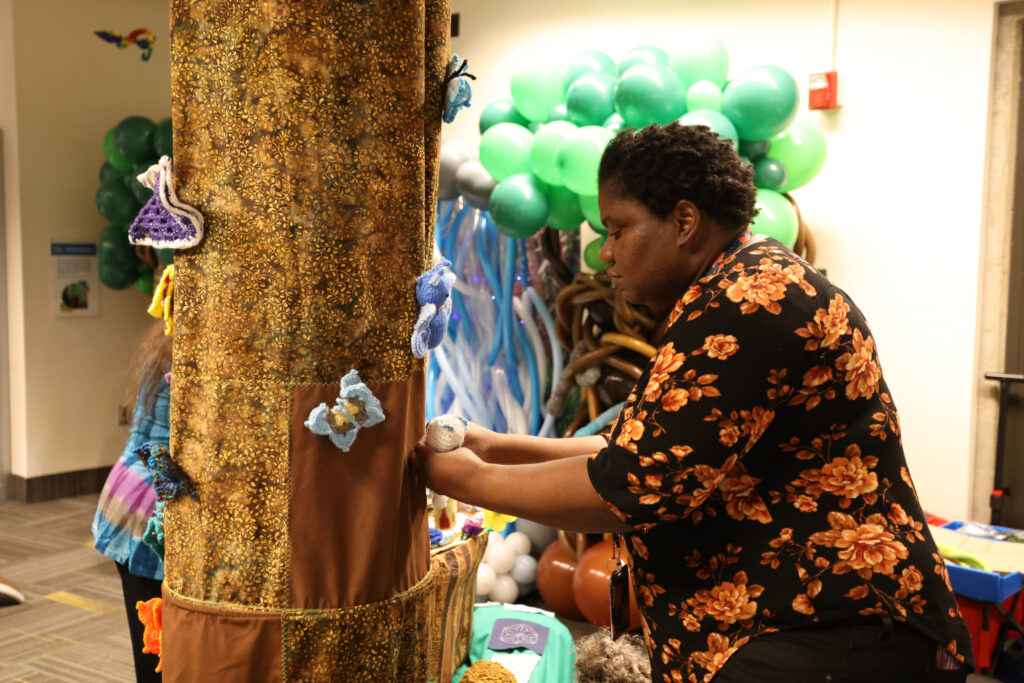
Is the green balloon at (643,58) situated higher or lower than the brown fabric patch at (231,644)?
higher

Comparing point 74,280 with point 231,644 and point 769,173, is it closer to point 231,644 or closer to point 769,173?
point 769,173

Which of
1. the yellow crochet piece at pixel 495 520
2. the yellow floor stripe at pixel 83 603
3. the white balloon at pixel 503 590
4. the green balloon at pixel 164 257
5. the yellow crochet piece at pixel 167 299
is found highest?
the green balloon at pixel 164 257

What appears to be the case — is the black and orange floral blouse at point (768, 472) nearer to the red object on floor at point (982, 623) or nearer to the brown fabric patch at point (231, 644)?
the brown fabric patch at point (231, 644)

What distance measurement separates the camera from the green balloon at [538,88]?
3.61 metres

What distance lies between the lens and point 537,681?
255 centimetres

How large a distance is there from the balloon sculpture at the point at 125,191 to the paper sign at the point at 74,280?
0.37 ft

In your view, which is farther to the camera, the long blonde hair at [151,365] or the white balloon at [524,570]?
the white balloon at [524,570]

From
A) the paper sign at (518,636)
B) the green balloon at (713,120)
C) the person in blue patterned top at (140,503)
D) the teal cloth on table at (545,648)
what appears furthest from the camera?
the green balloon at (713,120)

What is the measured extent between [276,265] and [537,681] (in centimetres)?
173

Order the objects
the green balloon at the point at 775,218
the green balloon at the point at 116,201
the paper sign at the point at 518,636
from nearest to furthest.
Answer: the paper sign at the point at 518,636, the green balloon at the point at 775,218, the green balloon at the point at 116,201

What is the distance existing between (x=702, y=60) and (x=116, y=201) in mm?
3551

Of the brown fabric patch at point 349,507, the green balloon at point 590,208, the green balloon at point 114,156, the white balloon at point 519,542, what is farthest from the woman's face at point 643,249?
the green balloon at point 114,156

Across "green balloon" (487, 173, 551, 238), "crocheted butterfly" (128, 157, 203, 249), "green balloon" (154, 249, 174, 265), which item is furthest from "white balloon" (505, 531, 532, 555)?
"crocheted butterfly" (128, 157, 203, 249)

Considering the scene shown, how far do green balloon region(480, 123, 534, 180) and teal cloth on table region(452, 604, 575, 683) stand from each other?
1.65 metres
